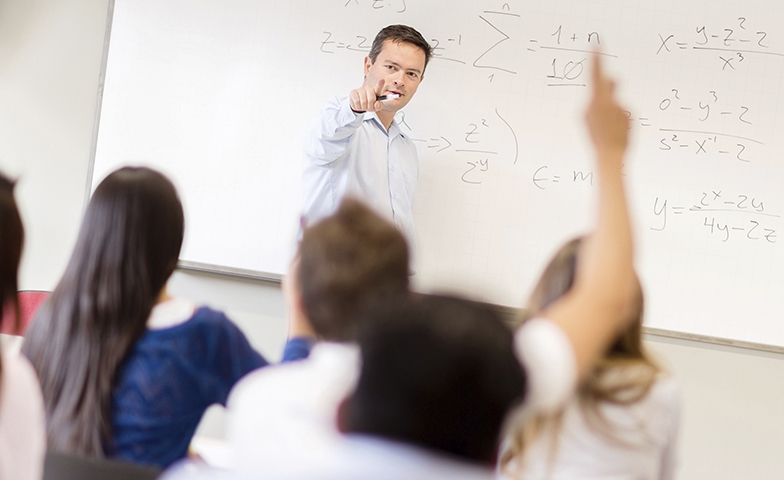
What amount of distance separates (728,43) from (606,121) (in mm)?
2070

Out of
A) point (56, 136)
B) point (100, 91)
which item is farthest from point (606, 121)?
point (56, 136)

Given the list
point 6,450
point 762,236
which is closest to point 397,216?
point 762,236

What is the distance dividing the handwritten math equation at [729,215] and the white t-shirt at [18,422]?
2215mm

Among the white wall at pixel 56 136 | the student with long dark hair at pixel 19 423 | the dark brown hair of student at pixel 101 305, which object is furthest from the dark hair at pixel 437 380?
the white wall at pixel 56 136

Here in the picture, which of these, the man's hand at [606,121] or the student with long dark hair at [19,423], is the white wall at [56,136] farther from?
the man's hand at [606,121]

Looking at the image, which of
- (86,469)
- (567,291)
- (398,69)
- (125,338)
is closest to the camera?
(86,469)

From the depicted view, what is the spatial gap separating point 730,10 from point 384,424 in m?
2.50

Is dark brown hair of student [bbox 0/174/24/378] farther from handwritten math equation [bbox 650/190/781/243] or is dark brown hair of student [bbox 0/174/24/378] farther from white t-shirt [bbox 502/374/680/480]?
handwritten math equation [bbox 650/190/781/243]

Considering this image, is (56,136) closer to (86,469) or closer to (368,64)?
(368,64)

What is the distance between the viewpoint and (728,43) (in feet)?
8.29

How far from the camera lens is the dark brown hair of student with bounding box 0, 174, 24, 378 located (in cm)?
91

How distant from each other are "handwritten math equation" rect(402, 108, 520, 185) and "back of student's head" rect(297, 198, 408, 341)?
1.79 m

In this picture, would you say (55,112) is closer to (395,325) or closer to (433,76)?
(433,76)

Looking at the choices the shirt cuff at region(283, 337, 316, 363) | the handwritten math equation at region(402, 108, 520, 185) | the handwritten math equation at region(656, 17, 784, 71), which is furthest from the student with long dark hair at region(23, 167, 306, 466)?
the handwritten math equation at region(656, 17, 784, 71)
